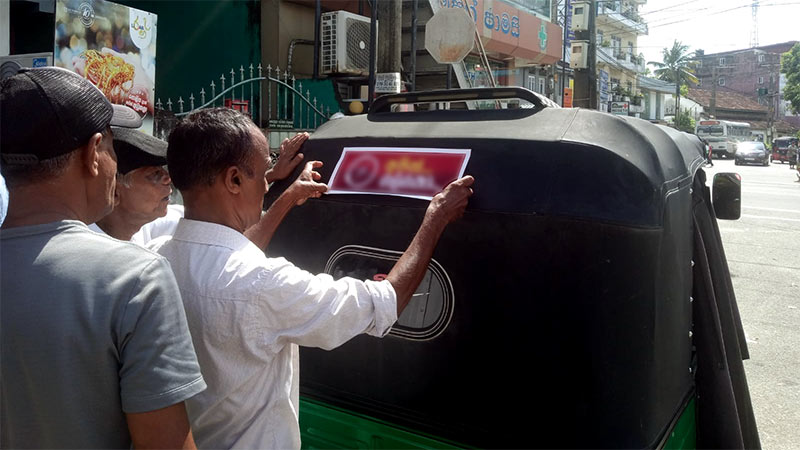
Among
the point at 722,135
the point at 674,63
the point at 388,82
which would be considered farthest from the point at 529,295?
the point at 674,63

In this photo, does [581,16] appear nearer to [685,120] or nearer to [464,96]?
[464,96]

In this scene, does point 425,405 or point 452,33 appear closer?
point 425,405

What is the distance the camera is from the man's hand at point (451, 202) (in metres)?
1.55

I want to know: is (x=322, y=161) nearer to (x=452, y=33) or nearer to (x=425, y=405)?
(x=425, y=405)

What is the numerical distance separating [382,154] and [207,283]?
650 mm

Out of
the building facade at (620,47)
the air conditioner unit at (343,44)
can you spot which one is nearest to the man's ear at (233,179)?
the air conditioner unit at (343,44)

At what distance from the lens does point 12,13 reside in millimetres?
6984

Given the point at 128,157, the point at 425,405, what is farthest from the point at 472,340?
the point at 128,157

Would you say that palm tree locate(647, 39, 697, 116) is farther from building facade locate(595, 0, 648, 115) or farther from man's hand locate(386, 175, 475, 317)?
man's hand locate(386, 175, 475, 317)

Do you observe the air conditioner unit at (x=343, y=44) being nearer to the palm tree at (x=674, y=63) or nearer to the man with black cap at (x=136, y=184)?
the man with black cap at (x=136, y=184)

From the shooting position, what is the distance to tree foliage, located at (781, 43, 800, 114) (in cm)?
4591

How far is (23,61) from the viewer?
16.2 feet

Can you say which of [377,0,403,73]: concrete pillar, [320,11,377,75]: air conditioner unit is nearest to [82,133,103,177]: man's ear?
[377,0,403,73]: concrete pillar

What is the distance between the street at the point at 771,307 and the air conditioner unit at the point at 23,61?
5627 millimetres
